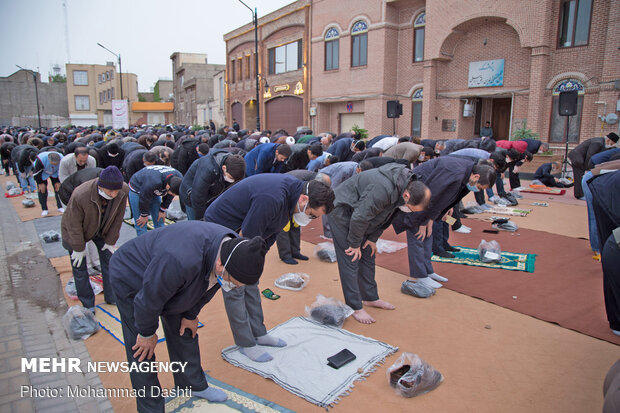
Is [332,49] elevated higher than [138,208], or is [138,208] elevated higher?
[332,49]

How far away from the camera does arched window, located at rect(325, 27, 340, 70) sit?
946 inches

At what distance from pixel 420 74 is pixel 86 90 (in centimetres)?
5727

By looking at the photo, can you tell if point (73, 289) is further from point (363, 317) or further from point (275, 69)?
point (275, 69)

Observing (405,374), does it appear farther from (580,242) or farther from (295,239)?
(580,242)

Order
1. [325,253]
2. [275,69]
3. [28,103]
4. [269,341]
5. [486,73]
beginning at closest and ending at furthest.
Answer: [269,341], [325,253], [486,73], [275,69], [28,103]

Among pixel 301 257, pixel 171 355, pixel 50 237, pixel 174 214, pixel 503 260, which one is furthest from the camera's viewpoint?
pixel 174 214

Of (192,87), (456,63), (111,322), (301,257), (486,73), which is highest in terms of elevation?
(192,87)

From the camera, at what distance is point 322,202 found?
354 centimetres

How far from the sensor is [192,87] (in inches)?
1836

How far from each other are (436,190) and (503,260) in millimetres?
2098

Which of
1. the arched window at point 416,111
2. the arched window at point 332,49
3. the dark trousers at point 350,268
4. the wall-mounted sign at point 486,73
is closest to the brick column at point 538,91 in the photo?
the wall-mounted sign at point 486,73

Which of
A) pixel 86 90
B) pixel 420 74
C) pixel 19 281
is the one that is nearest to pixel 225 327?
pixel 19 281

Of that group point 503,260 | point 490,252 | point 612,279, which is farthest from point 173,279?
point 503,260

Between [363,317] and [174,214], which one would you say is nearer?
[363,317]
